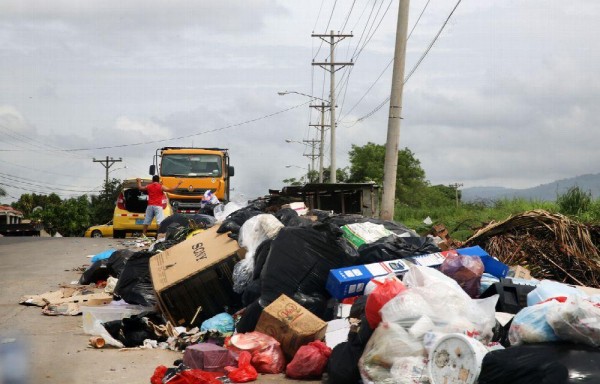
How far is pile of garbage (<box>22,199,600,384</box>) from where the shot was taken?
426 cm

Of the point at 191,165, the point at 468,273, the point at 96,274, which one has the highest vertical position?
the point at 191,165

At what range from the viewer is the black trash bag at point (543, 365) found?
376cm

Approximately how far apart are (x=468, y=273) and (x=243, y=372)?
1940 mm

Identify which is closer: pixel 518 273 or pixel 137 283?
pixel 518 273

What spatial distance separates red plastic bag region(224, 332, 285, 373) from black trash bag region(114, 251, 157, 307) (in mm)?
2375

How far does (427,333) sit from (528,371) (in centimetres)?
77

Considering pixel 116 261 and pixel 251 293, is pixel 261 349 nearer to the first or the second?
pixel 251 293

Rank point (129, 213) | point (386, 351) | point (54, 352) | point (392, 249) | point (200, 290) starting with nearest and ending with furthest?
point (386, 351)
point (54, 352)
point (392, 249)
point (200, 290)
point (129, 213)

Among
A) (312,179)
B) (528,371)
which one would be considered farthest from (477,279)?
(312,179)

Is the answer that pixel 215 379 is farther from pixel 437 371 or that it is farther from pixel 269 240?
pixel 269 240

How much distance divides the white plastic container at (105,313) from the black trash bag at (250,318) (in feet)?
5.12

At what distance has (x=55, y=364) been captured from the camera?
5.82m

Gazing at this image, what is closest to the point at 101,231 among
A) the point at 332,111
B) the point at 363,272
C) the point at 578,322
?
the point at 332,111

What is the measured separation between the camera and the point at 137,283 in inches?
318
